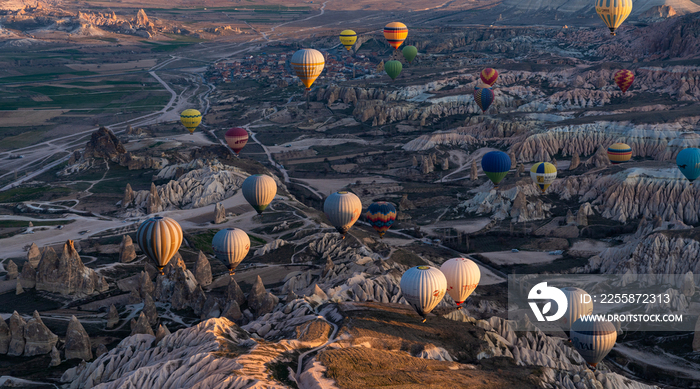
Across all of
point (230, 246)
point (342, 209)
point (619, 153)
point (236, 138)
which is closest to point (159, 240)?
point (230, 246)

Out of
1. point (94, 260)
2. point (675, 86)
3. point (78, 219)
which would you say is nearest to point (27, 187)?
point (78, 219)

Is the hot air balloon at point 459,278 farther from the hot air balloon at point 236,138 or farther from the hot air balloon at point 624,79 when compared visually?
the hot air balloon at point 624,79

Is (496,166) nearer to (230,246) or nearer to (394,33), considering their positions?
(230,246)

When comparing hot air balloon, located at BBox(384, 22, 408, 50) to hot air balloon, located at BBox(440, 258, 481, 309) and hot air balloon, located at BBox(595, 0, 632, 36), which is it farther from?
hot air balloon, located at BBox(440, 258, 481, 309)

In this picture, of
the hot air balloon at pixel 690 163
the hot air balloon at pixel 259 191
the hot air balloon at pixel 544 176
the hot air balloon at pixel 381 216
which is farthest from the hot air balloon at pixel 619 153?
the hot air balloon at pixel 259 191

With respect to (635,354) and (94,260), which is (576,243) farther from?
(94,260)

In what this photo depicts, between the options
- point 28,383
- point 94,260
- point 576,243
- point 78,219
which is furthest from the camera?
point 78,219
